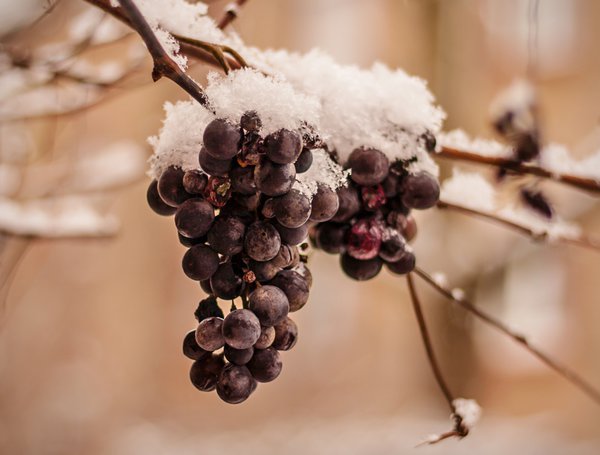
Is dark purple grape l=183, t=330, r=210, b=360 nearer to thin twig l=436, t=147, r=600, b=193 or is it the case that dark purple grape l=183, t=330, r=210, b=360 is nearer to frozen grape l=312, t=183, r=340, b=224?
frozen grape l=312, t=183, r=340, b=224

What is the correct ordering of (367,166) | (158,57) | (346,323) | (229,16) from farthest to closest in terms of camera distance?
1. (346,323)
2. (229,16)
3. (367,166)
4. (158,57)

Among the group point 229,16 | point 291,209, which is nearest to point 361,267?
point 291,209

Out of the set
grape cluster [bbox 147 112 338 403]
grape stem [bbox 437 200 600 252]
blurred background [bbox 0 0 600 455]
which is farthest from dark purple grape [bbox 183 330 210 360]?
blurred background [bbox 0 0 600 455]

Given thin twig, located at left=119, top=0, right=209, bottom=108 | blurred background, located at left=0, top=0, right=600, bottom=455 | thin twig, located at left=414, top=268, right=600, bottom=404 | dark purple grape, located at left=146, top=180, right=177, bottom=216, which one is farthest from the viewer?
blurred background, located at left=0, top=0, right=600, bottom=455

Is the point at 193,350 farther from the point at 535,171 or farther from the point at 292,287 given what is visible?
the point at 535,171

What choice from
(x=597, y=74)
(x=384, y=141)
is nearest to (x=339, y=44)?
(x=597, y=74)

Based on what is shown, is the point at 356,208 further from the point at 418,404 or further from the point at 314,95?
the point at 418,404
